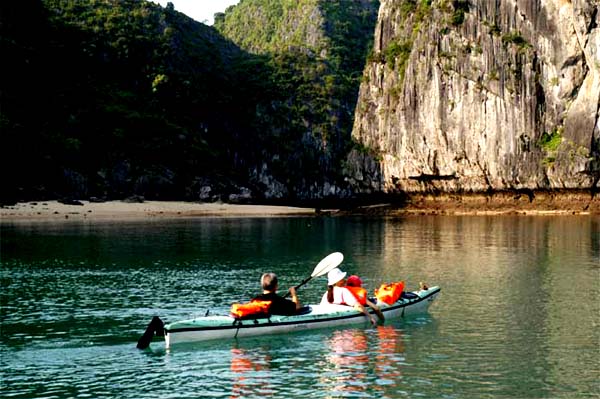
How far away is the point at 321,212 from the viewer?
97438 mm

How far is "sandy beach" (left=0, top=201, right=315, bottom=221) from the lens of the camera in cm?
7444

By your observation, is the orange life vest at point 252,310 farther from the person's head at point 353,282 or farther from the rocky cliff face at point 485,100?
the rocky cliff face at point 485,100

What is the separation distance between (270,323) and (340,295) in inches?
117

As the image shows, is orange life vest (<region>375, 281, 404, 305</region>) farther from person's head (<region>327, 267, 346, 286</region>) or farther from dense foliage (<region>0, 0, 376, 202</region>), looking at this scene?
dense foliage (<region>0, 0, 376, 202</region>)

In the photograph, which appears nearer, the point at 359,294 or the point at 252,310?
the point at 252,310

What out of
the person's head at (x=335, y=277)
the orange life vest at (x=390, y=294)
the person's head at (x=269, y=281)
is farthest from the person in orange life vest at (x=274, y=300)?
the orange life vest at (x=390, y=294)

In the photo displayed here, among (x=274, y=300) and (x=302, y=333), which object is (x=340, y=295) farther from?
(x=274, y=300)

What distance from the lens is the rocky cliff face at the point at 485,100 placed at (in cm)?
8338

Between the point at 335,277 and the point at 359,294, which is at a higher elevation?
the point at 335,277

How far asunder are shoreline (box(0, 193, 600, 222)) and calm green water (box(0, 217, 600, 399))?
104 feet

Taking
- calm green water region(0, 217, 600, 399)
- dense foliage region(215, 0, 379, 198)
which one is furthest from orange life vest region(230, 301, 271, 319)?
dense foliage region(215, 0, 379, 198)

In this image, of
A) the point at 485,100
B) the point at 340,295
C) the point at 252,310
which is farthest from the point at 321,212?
the point at 252,310

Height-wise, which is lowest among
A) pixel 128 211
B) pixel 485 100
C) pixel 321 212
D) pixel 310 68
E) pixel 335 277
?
pixel 335 277

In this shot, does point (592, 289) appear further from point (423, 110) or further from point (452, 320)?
point (423, 110)
